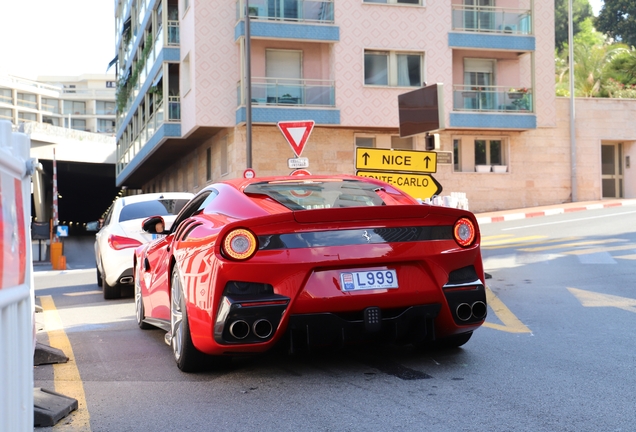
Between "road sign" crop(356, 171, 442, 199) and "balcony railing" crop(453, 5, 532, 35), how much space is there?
2077cm

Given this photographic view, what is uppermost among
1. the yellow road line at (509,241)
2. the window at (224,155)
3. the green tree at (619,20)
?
the green tree at (619,20)

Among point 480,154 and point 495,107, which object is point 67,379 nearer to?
point 495,107

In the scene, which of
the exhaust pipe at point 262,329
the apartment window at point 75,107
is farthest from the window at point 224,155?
the apartment window at point 75,107

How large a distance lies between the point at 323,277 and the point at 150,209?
7046 mm

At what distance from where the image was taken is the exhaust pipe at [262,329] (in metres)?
4.78

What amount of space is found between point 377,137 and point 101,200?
48490 millimetres

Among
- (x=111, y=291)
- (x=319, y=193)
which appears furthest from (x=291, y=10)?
(x=319, y=193)

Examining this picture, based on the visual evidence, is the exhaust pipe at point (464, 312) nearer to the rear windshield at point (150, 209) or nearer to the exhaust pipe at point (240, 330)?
the exhaust pipe at point (240, 330)

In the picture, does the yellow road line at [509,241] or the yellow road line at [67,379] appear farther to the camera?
the yellow road line at [509,241]

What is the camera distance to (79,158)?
56031mm

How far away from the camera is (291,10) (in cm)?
2998

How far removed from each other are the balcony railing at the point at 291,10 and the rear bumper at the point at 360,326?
25635 millimetres

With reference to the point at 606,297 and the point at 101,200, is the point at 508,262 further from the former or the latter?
the point at 101,200

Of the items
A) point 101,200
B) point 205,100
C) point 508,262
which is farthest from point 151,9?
point 101,200
